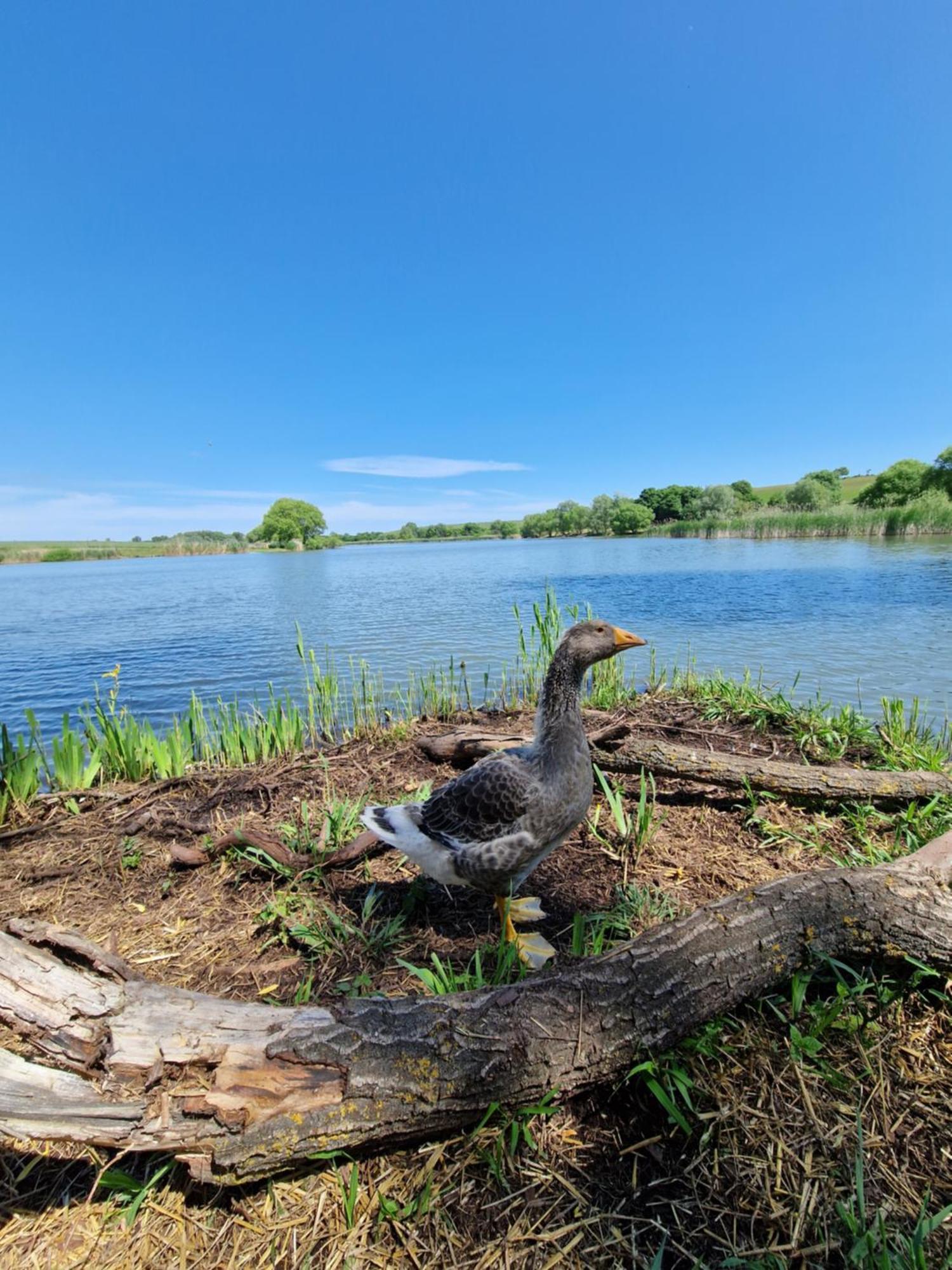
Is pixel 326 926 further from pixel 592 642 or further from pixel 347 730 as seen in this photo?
pixel 347 730

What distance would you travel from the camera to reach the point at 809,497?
238 ft

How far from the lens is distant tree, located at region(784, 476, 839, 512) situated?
69.4 metres

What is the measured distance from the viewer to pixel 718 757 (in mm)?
4539

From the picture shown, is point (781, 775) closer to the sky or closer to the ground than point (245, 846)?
closer to the sky

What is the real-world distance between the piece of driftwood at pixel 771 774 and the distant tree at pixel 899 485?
3307 inches

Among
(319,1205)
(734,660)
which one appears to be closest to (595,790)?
(319,1205)

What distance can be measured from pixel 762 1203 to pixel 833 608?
20.2m

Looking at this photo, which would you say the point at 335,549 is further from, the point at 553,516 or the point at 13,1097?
the point at 13,1097

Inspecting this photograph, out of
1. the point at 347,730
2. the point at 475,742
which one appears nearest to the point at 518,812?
the point at 475,742

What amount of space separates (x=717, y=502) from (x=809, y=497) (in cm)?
1428

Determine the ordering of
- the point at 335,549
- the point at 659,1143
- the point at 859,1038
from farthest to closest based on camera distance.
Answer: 1. the point at 335,549
2. the point at 859,1038
3. the point at 659,1143

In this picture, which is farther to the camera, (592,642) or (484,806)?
(592,642)

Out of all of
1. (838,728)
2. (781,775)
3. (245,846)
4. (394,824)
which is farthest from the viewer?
(838,728)

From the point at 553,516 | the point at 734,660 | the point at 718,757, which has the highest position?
the point at 553,516
